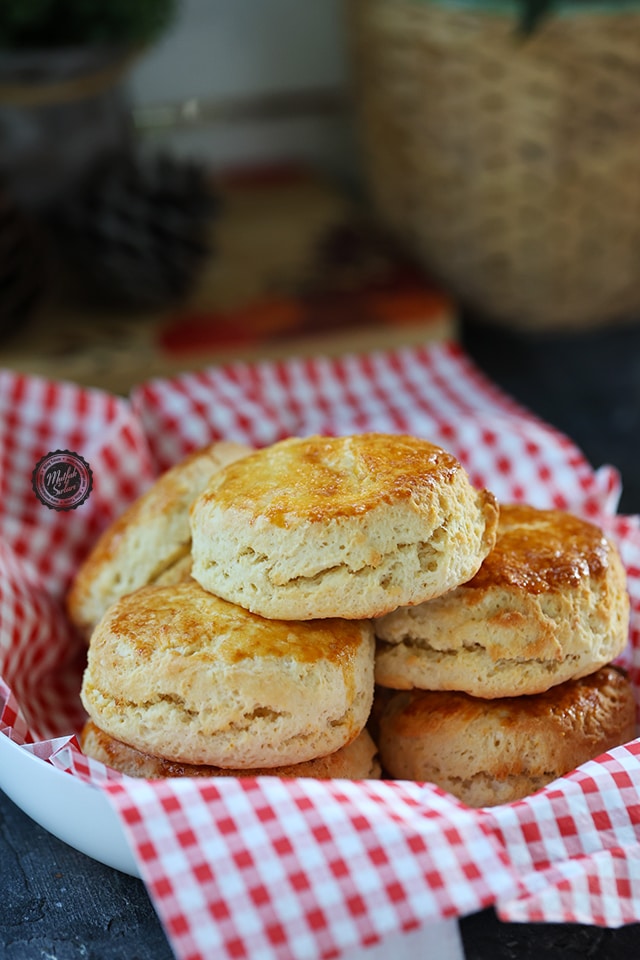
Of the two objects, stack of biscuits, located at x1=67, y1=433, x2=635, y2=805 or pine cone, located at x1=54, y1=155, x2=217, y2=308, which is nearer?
stack of biscuits, located at x1=67, y1=433, x2=635, y2=805

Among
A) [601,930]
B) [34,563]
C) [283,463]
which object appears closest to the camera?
[601,930]

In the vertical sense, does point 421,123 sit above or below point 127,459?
above

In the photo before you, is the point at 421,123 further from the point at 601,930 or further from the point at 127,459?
the point at 601,930

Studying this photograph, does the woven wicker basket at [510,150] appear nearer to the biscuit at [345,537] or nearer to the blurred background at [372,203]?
the blurred background at [372,203]

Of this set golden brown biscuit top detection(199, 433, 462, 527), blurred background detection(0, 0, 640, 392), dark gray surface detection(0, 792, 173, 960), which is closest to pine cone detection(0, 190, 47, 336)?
blurred background detection(0, 0, 640, 392)

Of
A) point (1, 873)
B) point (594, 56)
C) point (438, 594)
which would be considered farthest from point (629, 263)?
point (1, 873)

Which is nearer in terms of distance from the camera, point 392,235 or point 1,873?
point 1,873

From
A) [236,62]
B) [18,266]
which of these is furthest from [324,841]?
[236,62]

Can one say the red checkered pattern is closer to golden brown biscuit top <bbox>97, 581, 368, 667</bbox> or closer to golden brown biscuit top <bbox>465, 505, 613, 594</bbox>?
golden brown biscuit top <bbox>97, 581, 368, 667</bbox>
